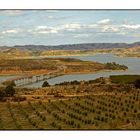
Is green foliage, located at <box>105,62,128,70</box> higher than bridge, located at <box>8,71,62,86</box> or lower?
higher

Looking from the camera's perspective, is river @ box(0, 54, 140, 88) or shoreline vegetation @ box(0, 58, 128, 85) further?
shoreline vegetation @ box(0, 58, 128, 85)

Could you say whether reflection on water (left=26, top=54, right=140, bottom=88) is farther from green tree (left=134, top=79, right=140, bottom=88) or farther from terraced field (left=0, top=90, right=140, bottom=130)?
terraced field (left=0, top=90, right=140, bottom=130)

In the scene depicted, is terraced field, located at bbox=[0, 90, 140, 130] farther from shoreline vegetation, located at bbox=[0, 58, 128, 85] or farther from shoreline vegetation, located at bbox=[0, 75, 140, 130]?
shoreline vegetation, located at bbox=[0, 58, 128, 85]

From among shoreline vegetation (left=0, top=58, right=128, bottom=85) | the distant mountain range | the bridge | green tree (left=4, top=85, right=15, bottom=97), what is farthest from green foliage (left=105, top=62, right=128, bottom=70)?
green tree (left=4, top=85, right=15, bottom=97)

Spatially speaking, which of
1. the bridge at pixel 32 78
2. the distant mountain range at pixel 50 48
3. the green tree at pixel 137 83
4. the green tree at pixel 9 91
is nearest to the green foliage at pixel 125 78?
the green tree at pixel 137 83

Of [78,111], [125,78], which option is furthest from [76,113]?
[125,78]

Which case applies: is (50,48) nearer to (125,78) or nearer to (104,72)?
(104,72)

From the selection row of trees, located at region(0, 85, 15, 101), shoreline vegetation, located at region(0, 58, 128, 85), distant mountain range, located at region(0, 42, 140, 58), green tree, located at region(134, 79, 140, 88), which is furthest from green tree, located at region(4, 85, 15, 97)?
green tree, located at region(134, 79, 140, 88)

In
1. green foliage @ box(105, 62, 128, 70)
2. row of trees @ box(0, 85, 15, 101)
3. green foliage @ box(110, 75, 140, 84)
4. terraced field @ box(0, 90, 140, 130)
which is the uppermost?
green foliage @ box(105, 62, 128, 70)
